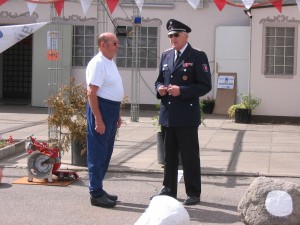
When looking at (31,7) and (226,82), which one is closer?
(31,7)

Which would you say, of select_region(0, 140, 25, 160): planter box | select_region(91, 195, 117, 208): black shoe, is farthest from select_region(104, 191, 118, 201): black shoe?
select_region(0, 140, 25, 160): planter box

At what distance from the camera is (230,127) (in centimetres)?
1566

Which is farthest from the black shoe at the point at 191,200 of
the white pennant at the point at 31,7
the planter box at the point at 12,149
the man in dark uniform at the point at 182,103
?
the white pennant at the point at 31,7

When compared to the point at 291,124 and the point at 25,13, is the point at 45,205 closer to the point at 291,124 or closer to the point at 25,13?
the point at 291,124

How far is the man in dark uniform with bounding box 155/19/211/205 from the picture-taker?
729 cm

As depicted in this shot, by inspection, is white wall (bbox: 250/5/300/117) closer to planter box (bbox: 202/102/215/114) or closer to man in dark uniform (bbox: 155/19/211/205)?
planter box (bbox: 202/102/215/114)

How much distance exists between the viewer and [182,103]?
731cm

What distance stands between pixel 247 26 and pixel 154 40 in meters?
2.70

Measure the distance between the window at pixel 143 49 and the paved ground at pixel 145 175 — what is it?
4.08m

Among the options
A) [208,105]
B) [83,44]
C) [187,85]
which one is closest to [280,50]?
[208,105]

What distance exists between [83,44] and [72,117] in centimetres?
988

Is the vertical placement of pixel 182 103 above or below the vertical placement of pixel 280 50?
below

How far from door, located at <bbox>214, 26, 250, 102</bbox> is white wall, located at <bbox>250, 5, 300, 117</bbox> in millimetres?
1006

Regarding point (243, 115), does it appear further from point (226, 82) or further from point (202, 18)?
point (202, 18)
